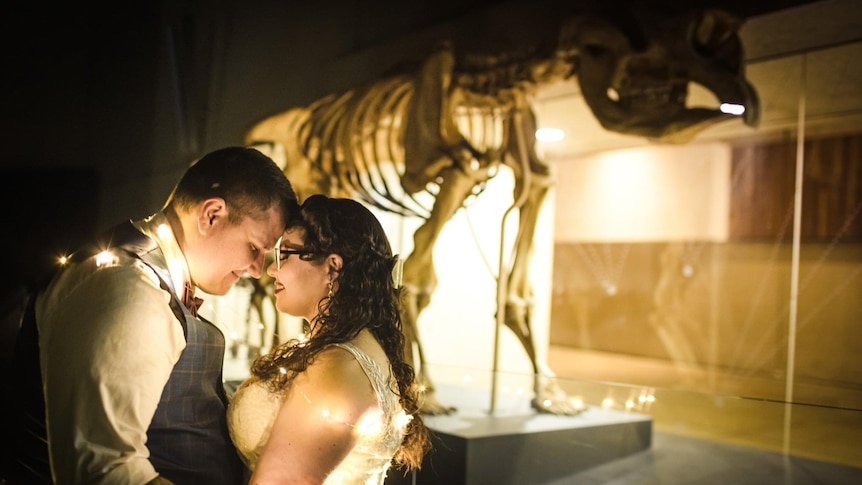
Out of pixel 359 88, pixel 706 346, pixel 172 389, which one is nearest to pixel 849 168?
pixel 706 346

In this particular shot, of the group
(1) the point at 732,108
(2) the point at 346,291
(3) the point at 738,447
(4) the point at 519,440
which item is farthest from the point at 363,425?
(3) the point at 738,447

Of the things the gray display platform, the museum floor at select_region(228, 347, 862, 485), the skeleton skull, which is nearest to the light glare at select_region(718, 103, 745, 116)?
the skeleton skull

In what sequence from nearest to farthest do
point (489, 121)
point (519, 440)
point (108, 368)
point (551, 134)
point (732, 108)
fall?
point (108, 368) → point (732, 108) → point (519, 440) → point (489, 121) → point (551, 134)

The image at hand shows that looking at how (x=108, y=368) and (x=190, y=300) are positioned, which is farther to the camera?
(x=190, y=300)

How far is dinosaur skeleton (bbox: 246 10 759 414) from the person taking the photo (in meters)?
2.69

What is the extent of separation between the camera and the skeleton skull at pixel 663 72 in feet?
8.47

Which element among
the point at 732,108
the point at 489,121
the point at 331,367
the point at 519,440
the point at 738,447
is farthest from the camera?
the point at 489,121

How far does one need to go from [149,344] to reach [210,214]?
281 millimetres

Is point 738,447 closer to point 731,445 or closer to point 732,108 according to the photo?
point 731,445

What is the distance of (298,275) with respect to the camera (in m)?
1.48

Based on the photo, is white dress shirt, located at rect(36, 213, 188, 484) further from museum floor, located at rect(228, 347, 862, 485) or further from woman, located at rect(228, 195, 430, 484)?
museum floor, located at rect(228, 347, 862, 485)

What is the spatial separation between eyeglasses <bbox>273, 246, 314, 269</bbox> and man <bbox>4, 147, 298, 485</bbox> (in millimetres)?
23

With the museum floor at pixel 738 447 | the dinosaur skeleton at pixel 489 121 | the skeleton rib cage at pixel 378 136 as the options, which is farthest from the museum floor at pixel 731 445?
the skeleton rib cage at pixel 378 136

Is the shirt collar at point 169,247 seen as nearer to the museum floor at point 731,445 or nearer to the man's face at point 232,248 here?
the man's face at point 232,248
